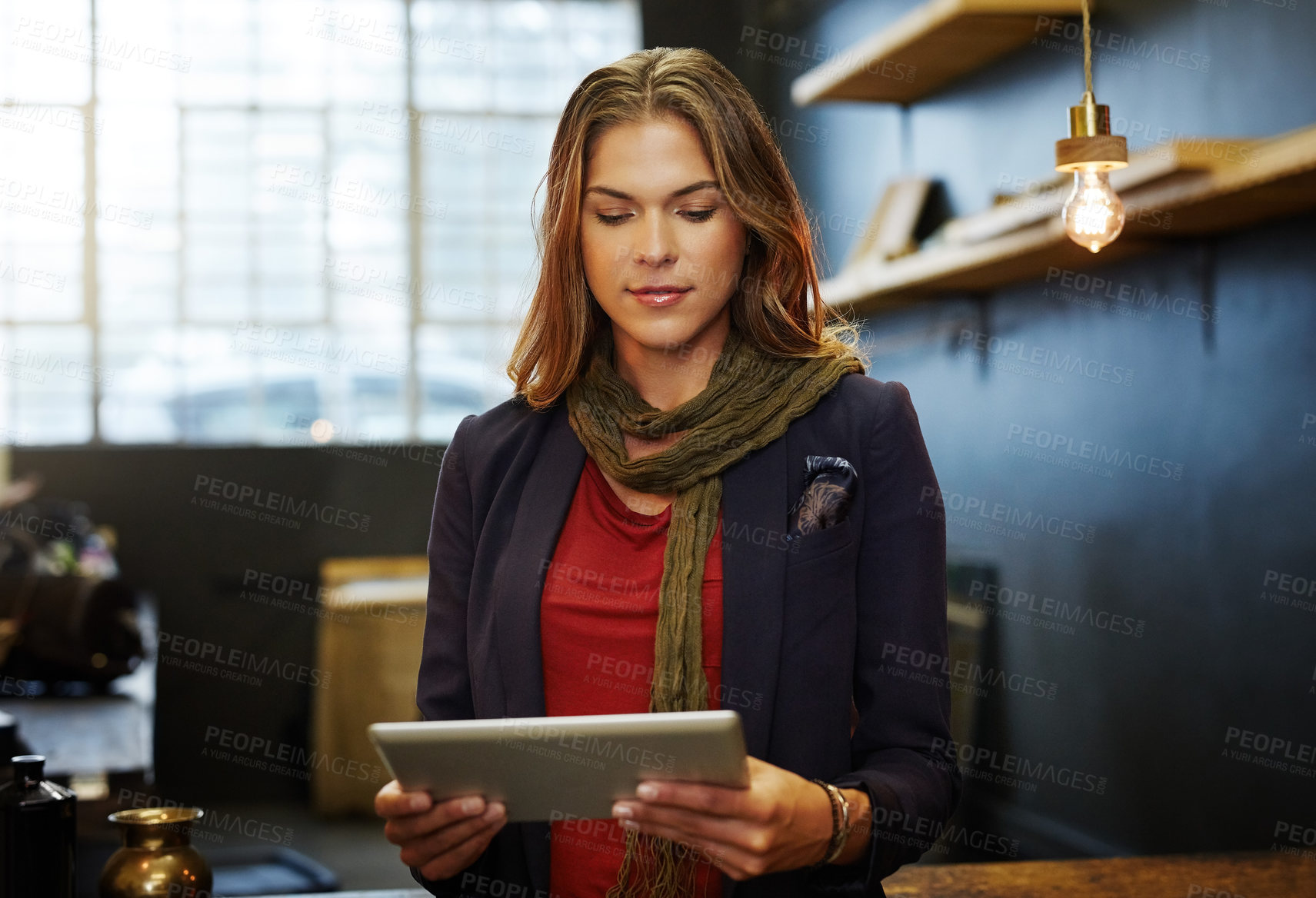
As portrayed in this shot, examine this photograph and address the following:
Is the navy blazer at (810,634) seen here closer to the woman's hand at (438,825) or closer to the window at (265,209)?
the woman's hand at (438,825)

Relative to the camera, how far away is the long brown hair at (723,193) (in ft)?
4.40

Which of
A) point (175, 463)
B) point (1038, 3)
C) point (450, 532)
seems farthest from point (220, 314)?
point (450, 532)

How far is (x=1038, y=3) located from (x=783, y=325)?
2.25 metres

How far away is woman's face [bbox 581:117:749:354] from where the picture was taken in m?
1.32

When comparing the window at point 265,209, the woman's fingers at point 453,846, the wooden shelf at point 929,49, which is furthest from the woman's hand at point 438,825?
the window at point 265,209

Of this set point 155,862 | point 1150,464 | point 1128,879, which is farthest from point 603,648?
point 1150,464

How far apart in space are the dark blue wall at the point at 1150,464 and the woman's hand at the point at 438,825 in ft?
6.56

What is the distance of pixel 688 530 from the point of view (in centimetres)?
131

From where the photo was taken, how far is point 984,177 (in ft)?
12.9

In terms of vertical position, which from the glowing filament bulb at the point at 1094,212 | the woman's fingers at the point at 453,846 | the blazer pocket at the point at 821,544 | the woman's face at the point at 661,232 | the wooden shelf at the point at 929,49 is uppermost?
the wooden shelf at the point at 929,49

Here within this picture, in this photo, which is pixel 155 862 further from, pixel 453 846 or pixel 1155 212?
pixel 1155 212

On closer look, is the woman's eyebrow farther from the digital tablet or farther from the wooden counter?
the wooden counter

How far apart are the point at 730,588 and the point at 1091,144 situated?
0.92 m

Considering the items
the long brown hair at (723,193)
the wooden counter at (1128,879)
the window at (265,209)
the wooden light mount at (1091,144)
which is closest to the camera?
the long brown hair at (723,193)
